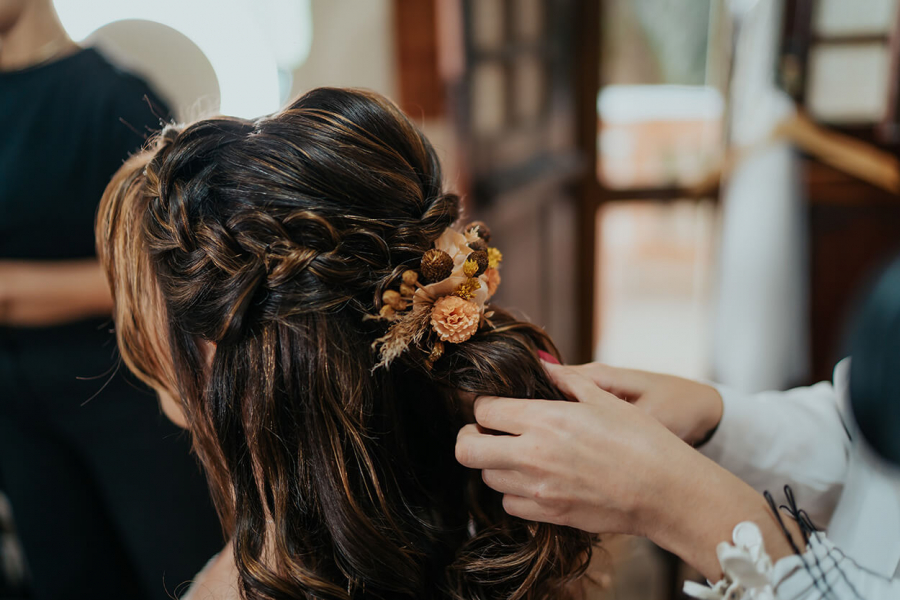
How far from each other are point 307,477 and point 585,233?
90.6 inches

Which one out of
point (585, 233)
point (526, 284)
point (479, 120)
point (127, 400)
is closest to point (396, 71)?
point (479, 120)

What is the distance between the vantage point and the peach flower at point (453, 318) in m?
0.60

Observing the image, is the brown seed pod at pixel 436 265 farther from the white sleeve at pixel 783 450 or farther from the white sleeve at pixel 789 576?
the white sleeve at pixel 783 450

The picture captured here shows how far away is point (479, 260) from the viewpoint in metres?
0.63

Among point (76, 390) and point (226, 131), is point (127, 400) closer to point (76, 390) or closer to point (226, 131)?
point (76, 390)

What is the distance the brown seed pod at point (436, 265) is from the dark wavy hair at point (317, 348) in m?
0.03

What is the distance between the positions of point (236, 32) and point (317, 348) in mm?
1555

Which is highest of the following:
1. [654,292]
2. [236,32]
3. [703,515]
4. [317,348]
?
[236,32]

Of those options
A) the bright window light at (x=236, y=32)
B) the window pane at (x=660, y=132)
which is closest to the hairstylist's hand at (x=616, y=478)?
the bright window light at (x=236, y=32)

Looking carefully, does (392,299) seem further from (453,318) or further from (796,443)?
(796,443)

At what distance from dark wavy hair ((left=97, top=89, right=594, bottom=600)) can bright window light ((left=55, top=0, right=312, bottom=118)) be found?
1.09 meters

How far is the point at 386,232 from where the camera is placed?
607mm

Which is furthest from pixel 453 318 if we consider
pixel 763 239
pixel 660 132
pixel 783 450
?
pixel 660 132

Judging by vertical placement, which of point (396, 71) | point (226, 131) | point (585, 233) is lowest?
point (585, 233)
